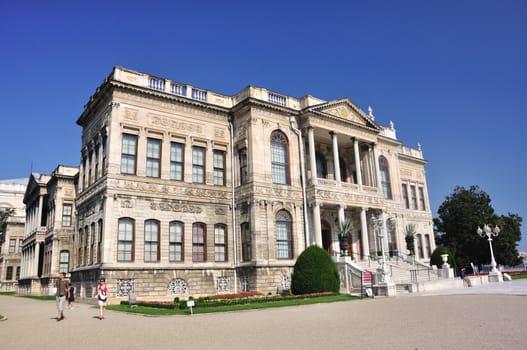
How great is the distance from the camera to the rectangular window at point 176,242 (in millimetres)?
26047

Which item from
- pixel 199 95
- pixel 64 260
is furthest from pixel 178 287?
pixel 64 260

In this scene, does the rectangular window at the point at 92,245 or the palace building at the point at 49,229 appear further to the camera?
the palace building at the point at 49,229

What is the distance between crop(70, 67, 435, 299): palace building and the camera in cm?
2500

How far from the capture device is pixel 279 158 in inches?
1176

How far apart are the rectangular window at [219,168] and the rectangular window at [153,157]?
3985 mm

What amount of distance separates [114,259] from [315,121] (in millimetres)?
16205

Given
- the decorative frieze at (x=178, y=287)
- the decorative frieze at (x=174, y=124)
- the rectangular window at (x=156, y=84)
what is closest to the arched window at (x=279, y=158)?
the decorative frieze at (x=174, y=124)

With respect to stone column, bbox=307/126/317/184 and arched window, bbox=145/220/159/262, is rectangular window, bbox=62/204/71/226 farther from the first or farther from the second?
stone column, bbox=307/126/317/184

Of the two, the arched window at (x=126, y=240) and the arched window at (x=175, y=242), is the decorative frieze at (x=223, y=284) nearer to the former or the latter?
the arched window at (x=175, y=242)

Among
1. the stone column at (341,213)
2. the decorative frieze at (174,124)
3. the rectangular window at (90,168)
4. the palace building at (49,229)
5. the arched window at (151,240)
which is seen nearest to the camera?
the arched window at (151,240)

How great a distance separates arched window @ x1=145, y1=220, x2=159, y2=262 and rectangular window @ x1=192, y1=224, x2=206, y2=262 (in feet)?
7.88

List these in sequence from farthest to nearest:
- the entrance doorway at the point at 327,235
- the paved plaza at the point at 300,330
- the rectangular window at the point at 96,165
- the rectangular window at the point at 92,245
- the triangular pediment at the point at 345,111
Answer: the entrance doorway at the point at 327,235, the triangular pediment at the point at 345,111, the rectangular window at the point at 96,165, the rectangular window at the point at 92,245, the paved plaza at the point at 300,330

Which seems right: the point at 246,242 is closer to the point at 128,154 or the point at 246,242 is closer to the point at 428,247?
the point at 128,154

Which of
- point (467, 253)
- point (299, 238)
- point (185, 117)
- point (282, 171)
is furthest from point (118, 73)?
point (467, 253)
